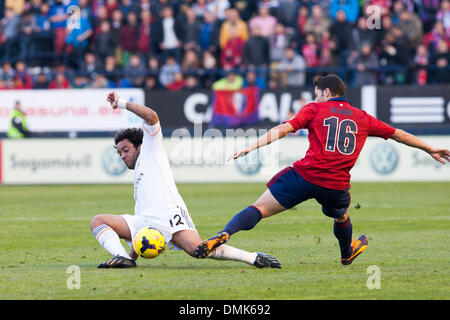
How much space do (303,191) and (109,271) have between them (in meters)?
1.96

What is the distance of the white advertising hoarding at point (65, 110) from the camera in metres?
23.6

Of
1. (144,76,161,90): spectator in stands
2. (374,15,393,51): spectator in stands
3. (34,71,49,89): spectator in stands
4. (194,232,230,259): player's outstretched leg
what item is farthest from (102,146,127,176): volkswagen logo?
(194,232,230,259): player's outstretched leg

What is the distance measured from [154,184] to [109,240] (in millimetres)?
696

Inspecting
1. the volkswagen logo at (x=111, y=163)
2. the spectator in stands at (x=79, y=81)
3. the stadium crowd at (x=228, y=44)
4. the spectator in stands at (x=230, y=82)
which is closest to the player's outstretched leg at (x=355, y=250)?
the volkswagen logo at (x=111, y=163)

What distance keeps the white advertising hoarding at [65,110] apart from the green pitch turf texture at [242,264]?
592 centimetres

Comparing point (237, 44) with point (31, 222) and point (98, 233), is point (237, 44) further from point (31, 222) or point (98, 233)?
point (98, 233)

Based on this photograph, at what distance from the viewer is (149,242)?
7.93 m

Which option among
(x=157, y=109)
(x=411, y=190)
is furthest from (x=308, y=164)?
(x=157, y=109)

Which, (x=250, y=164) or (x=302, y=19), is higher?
(x=302, y=19)

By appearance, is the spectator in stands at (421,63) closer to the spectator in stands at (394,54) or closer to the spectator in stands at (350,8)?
the spectator in stands at (394,54)

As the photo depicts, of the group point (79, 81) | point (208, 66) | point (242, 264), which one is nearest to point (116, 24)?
point (79, 81)

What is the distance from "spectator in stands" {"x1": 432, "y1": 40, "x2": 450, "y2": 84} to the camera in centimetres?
2331

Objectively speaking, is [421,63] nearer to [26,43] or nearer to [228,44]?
[228,44]

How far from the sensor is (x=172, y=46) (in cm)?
2491
